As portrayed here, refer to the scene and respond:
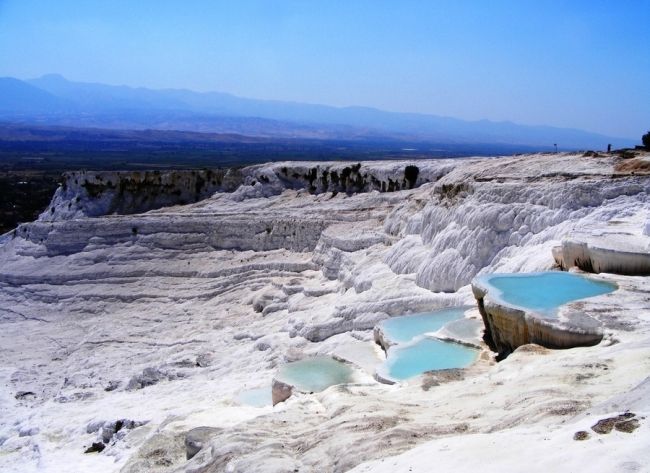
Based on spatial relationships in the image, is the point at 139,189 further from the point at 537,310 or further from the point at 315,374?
the point at 537,310

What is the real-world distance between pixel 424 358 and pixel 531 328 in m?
1.74

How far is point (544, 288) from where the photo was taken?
35.7 feet

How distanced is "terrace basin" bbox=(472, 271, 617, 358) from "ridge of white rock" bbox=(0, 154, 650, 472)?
31 cm

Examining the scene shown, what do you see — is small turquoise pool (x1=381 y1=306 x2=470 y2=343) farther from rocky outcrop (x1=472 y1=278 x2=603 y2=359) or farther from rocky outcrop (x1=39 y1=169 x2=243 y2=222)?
rocky outcrop (x1=39 y1=169 x2=243 y2=222)

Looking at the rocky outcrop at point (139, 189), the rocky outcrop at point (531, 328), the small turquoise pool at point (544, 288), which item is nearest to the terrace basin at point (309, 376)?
the rocky outcrop at point (531, 328)

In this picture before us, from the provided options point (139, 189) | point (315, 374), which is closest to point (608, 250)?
point (315, 374)

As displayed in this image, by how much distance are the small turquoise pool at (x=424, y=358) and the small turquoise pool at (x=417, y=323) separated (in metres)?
0.70

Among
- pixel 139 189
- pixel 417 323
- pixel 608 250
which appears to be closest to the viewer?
A: pixel 608 250

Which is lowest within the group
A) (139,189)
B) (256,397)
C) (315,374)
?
(256,397)

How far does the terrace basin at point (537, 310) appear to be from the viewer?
356 inches

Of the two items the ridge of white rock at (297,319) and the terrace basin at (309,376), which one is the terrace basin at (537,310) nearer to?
the ridge of white rock at (297,319)

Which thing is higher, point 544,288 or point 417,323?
point 544,288

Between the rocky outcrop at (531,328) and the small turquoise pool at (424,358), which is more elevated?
the rocky outcrop at (531,328)

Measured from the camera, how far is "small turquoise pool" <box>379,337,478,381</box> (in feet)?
32.8
